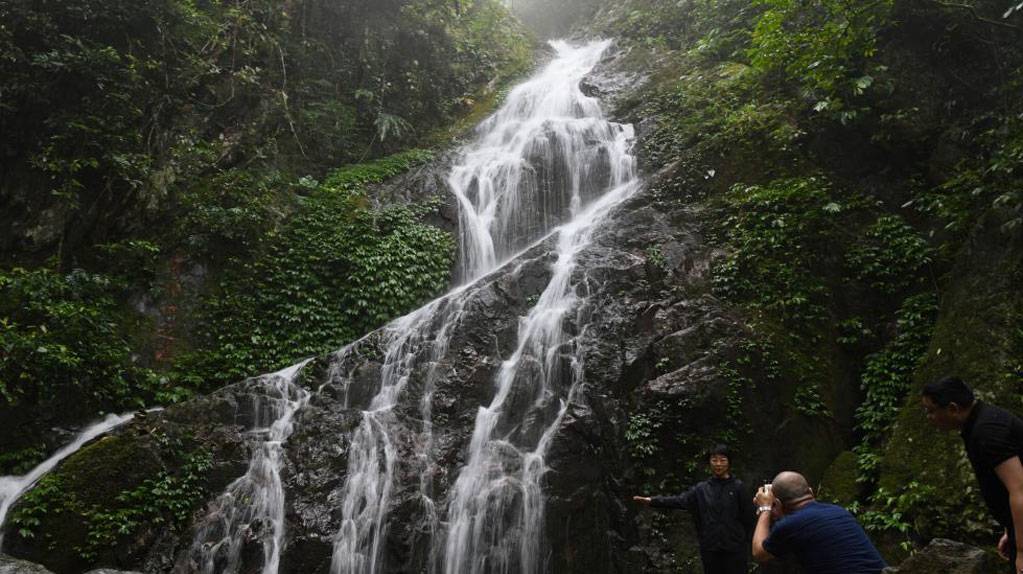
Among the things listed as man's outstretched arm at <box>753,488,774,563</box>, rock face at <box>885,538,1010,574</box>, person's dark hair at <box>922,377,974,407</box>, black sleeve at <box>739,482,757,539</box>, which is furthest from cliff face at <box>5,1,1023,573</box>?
man's outstretched arm at <box>753,488,774,563</box>

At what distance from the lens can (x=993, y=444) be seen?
112 inches

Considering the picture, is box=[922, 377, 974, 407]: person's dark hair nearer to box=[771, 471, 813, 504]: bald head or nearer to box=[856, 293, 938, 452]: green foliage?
box=[771, 471, 813, 504]: bald head

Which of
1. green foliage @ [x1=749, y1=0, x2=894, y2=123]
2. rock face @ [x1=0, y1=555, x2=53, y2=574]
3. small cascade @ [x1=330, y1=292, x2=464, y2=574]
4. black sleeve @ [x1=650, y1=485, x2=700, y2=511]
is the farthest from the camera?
green foliage @ [x1=749, y1=0, x2=894, y2=123]

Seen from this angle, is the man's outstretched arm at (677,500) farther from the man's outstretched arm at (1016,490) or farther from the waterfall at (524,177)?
the waterfall at (524,177)

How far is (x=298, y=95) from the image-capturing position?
13.4 m

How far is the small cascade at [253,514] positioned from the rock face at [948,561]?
598cm

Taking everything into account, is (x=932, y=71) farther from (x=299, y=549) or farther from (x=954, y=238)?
(x=299, y=549)

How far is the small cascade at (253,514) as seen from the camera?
20.9 ft

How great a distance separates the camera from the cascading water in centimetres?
651

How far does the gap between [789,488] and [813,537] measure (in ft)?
0.84

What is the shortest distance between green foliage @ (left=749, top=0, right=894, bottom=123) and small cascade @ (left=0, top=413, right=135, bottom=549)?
1115 centimetres

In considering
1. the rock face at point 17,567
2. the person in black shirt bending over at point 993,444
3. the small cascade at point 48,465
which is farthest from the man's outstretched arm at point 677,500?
the small cascade at point 48,465

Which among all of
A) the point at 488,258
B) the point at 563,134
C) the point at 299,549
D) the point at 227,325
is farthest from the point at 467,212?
the point at 299,549

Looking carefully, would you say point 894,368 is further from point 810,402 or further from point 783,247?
point 783,247
